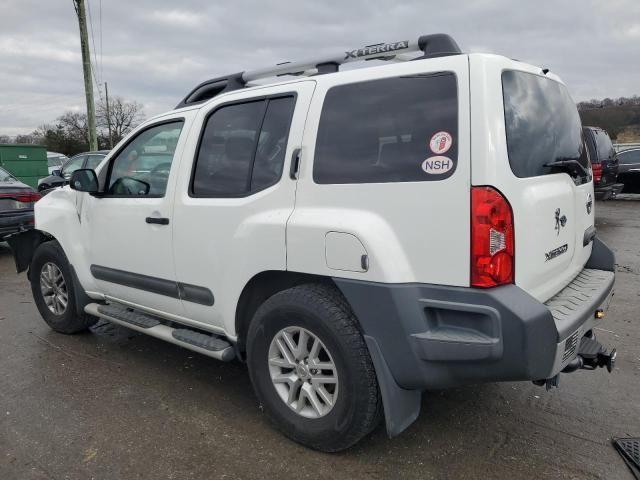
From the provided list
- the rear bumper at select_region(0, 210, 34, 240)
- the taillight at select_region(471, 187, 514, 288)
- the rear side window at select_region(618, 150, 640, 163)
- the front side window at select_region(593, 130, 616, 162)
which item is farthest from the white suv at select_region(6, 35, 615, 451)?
the rear side window at select_region(618, 150, 640, 163)

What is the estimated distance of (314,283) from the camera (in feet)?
9.05

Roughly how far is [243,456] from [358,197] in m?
1.51

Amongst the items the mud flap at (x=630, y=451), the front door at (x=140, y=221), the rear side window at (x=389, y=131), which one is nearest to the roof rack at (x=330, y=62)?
the rear side window at (x=389, y=131)

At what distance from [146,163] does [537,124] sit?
103 inches

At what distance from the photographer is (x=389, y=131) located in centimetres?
251

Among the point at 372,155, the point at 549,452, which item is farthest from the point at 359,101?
the point at 549,452

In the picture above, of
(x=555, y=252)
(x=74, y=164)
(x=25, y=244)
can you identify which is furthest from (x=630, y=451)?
(x=74, y=164)

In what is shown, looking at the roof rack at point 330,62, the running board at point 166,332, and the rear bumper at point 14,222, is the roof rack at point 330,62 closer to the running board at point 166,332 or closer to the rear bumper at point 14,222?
the running board at point 166,332

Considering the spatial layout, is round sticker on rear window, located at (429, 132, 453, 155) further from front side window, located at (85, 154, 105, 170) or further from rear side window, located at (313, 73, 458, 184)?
front side window, located at (85, 154, 105, 170)

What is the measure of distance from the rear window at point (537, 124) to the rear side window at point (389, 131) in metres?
0.29

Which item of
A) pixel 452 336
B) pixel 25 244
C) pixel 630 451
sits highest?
pixel 25 244

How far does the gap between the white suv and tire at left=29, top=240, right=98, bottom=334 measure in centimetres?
120

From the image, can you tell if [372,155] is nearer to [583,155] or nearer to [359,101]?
[359,101]

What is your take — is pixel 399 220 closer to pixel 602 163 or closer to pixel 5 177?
pixel 5 177
